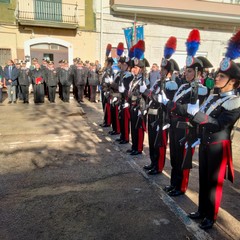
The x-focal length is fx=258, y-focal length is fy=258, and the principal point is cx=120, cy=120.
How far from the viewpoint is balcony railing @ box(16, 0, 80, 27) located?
1559 centimetres

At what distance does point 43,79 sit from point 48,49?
5.32 metres

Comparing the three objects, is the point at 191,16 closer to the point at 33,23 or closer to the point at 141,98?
the point at 33,23

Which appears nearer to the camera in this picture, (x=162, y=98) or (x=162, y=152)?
(x=162, y=98)

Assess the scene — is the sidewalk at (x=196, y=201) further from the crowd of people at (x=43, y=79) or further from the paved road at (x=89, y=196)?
the crowd of people at (x=43, y=79)

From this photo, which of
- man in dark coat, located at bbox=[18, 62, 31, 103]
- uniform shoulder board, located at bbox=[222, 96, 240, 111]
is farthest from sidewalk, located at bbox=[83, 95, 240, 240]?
man in dark coat, located at bbox=[18, 62, 31, 103]

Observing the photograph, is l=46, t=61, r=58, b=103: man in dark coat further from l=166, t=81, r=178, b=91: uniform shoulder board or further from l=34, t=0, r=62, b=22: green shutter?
l=166, t=81, r=178, b=91: uniform shoulder board

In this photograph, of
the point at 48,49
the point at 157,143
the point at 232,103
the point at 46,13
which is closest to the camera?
the point at 232,103

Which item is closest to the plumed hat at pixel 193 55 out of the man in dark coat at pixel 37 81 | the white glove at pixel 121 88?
the white glove at pixel 121 88

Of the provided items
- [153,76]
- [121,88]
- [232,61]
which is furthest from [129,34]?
[232,61]

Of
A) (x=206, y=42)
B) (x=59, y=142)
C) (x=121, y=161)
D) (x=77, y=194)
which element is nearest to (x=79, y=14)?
(x=206, y=42)

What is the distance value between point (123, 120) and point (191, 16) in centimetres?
1577

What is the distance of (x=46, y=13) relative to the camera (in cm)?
1623

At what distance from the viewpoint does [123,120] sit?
6.28 meters

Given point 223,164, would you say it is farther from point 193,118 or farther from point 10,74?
point 10,74
